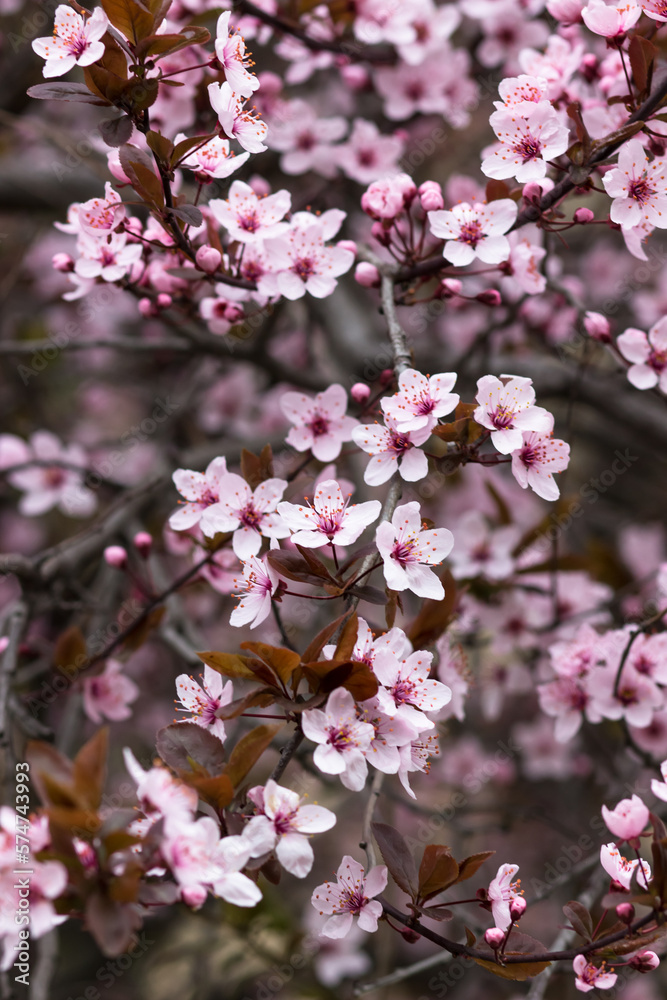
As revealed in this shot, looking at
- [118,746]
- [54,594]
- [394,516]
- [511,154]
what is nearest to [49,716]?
[118,746]

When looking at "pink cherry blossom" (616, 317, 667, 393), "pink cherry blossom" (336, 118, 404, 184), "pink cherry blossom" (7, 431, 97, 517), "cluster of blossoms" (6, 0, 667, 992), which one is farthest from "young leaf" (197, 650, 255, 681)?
"pink cherry blossom" (7, 431, 97, 517)

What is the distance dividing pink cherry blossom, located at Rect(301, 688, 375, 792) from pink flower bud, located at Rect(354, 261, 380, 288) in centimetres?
74

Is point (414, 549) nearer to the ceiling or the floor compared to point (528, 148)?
nearer to the floor

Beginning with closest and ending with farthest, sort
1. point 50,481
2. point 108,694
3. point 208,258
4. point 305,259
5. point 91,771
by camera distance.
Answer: point 91,771, point 208,258, point 305,259, point 108,694, point 50,481

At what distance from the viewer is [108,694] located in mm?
1644

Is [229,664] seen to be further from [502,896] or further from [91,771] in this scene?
[502,896]

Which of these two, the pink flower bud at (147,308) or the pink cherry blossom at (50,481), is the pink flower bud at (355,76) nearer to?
the pink flower bud at (147,308)

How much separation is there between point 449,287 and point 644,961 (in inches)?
39.9

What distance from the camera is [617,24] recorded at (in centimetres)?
125

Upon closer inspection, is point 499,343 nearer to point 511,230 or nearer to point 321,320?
point 321,320

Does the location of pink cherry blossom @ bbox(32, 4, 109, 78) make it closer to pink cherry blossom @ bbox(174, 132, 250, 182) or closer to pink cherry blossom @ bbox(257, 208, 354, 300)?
pink cherry blossom @ bbox(174, 132, 250, 182)

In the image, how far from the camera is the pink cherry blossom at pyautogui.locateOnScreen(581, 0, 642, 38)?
4.04 ft

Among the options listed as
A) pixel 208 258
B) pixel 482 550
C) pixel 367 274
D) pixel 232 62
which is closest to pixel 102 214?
pixel 208 258

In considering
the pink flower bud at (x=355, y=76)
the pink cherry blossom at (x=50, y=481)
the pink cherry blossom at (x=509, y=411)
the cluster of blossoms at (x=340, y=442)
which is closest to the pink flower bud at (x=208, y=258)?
the cluster of blossoms at (x=340, y=442)
